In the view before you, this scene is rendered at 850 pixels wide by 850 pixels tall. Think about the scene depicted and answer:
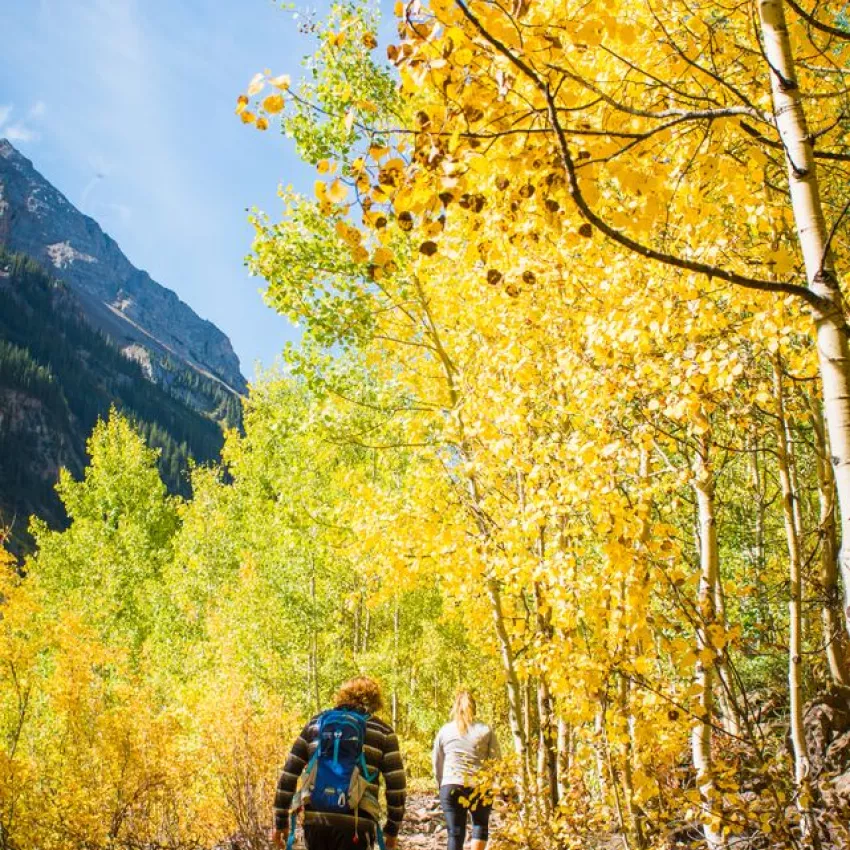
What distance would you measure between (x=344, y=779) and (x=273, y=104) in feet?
11.3

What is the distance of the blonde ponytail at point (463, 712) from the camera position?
19.5ft

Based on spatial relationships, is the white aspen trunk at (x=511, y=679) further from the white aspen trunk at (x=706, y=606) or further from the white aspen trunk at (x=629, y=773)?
the white aspen trunk at (x=706, y=606)

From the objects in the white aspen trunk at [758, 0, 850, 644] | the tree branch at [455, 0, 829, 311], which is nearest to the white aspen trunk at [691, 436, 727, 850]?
the white aspen trunk at [758, 0, 850, 644]

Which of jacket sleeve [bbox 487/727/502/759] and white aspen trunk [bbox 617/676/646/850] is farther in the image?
jacket sleeve [bbox 487/727/502/759]

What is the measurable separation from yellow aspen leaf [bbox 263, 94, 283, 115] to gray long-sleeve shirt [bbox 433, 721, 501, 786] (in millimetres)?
5470

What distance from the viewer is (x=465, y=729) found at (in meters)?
5.93

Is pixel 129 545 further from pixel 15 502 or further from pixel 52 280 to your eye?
pixel 52 280

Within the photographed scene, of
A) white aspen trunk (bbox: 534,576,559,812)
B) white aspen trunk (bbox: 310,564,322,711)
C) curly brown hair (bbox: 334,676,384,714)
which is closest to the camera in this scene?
curly brown hair (bbox: 334,676,384,714)

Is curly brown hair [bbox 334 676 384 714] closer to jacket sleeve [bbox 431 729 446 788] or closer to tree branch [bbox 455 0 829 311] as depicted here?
jacket sleeve [bbox 431 729 446 788]

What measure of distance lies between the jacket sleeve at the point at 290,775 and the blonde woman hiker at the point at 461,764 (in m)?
2.04

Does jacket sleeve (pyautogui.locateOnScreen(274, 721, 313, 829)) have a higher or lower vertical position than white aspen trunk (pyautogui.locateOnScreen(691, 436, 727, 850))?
lower

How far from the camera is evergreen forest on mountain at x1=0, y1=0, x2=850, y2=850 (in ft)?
6.13

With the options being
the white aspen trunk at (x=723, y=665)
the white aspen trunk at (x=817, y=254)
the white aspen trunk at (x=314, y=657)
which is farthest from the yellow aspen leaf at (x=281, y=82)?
the white aspen trunk at (x=314, y=657)

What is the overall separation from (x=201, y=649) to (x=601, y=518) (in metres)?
13.8
